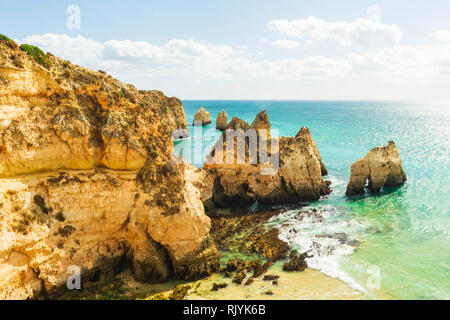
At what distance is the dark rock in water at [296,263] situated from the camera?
20.4 metres

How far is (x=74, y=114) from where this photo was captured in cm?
1795

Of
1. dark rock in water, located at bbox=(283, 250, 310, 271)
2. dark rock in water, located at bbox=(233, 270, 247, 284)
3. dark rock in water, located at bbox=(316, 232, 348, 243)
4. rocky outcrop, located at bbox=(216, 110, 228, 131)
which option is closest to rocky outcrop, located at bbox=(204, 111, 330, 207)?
dark rock in water, located at bbox=(316, 232, 348, 243)

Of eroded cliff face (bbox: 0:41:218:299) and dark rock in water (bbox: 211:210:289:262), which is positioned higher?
eroded cliff face (bbox: 0:41:218:299)

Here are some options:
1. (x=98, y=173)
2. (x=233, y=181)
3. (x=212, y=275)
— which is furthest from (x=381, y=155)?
(x=98, y=173)

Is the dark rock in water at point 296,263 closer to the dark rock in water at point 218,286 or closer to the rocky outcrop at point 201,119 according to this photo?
the dark rock in water at point 218,286

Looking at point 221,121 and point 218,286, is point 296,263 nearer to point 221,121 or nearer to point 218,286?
point 218,286

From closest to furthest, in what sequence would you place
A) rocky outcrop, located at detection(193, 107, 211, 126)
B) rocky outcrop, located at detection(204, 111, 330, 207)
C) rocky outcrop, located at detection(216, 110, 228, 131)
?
1. rocky outcrop, located at detection(204, 111, 330, 207)
2. rocky outcrop, located at detection(216, 110, 228, 131)
3. rocky outcrop, located at detection(193, 107, 211, 126)

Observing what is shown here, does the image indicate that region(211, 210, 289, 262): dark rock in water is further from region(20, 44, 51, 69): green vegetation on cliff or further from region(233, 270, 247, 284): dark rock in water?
region(20, 44, 51, 69): green vegetation on cliff

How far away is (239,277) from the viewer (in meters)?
18.9

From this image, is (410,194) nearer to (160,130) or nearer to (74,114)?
(160,130)

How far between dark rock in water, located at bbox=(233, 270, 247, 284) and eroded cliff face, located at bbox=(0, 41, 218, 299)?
1.64m

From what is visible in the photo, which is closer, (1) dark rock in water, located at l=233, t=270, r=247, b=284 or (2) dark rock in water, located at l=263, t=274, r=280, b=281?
(1) dark rock in water, located at l=233, t=270, r=247, b=284

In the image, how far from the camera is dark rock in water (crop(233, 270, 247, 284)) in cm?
1869

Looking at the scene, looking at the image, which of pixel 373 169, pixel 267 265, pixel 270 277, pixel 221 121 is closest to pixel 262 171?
pixel 267 265
